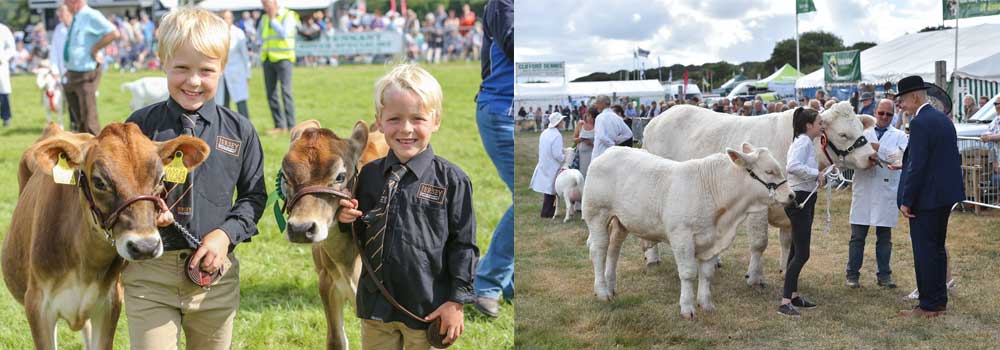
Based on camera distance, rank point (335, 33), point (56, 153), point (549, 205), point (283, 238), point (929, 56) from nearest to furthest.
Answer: point (56, 153) → point (929, 56) → point (549, 205) → point (283, 238) → point (335, 33)

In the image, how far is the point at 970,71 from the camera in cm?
365

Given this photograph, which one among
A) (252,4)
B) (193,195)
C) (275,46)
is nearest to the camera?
(193,195)

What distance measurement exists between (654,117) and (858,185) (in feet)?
2.79

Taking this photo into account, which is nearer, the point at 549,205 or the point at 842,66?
the point at 842,66

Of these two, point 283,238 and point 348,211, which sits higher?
point 348,211

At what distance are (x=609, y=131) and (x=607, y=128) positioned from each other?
0.7 inches

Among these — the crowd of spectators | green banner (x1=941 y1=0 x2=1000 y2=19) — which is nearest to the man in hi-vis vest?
green banner (x1=941 y1=0 x2=1000 y2=19)

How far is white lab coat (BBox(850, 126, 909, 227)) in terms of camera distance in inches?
146

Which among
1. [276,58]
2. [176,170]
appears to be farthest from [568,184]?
[276,58]

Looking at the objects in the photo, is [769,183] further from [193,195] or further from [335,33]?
[335,33]

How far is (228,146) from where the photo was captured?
10.6ft

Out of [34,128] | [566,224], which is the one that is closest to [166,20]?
[566,224]

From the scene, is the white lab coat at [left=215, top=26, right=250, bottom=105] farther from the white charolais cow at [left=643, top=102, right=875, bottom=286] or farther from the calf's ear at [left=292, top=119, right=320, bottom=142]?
the white charolais cow at [left=643, top=102, right=875, bottom=286]

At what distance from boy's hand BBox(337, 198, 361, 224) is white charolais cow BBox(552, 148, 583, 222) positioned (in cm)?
112
